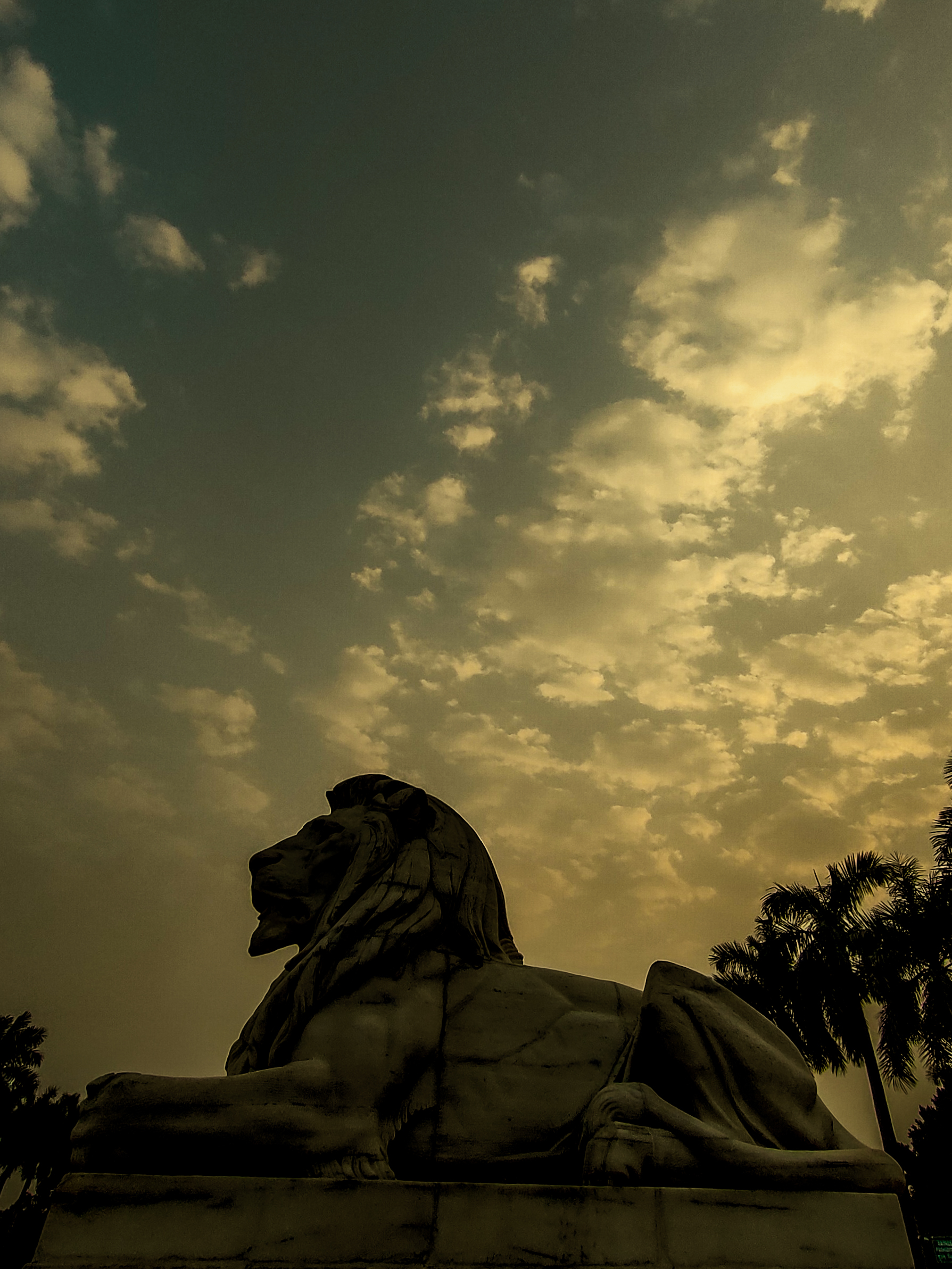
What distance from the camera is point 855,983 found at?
19.8 meters

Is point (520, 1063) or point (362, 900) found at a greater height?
point (362, 900)

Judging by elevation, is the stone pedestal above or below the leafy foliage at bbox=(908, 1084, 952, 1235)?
below

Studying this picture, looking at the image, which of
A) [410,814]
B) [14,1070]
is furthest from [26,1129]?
[410,814]

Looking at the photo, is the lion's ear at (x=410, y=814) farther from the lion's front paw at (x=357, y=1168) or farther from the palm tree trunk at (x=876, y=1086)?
the palm tree trunk at (x=876, y=1086)

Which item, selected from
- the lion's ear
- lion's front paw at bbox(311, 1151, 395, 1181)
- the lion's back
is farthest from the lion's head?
lion's front paw at bbox(311, 1151, 395, 1181)

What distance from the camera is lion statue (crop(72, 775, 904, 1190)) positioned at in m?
3.05

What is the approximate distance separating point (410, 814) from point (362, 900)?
1.82ft

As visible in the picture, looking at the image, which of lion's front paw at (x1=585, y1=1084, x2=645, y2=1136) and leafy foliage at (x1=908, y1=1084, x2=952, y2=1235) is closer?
lion's front paw at (x1=585, y1=1084, x2=645, y2=1136)

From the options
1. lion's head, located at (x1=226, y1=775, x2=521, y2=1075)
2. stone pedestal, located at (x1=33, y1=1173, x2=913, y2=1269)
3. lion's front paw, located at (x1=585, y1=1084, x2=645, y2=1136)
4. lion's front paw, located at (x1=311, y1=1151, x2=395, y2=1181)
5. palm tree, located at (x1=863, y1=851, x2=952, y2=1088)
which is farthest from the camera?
palm tree, located at (x1=863, y1=851, x2=952, y2=1088)

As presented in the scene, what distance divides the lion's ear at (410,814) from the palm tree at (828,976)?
1804 cm

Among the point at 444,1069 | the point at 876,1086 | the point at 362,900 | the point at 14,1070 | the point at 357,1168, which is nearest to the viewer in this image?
the point at 357,1168

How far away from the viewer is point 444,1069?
3580mm

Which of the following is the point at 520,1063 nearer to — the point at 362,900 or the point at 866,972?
the point at 362,900

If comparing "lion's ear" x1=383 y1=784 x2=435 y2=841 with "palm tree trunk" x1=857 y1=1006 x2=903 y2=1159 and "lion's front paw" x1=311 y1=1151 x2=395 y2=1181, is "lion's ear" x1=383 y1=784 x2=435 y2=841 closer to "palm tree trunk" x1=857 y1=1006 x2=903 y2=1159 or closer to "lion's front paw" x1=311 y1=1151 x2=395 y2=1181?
"lion's front paw" x1=311 y1=1151 x2=395 y2=1181
